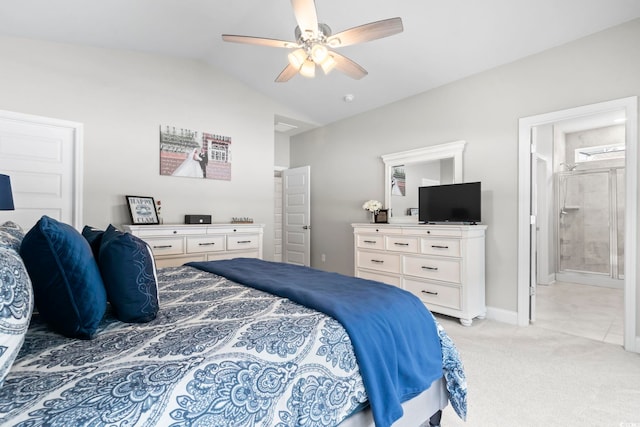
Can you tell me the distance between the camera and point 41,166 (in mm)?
3195

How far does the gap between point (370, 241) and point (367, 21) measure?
2452 mm

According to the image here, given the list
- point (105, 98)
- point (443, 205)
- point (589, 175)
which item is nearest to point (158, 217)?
point (105, 98)

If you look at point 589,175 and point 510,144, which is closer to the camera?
point 510,144

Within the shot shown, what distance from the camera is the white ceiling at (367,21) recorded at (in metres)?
2.71

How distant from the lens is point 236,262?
8.21 feet

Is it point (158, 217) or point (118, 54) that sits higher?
point (118, 54)

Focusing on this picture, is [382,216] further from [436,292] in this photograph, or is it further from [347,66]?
[347,66]

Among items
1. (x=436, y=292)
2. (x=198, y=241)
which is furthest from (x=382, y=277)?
(x=198, y=241)

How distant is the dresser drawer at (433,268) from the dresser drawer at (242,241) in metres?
1.92

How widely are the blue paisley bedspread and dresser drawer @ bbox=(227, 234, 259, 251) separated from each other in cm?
266

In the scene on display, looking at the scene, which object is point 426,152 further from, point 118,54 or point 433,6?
point 118,54

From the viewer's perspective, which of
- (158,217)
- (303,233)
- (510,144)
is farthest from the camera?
(303,233)

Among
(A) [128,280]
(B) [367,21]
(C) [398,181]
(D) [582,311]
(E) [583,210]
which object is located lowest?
(D) [582,311]

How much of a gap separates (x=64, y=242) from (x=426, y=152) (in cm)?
378
